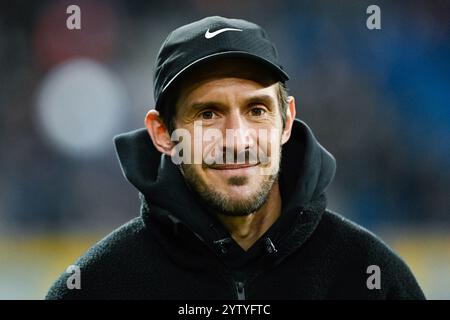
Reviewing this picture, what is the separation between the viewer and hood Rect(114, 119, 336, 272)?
167 centimetres

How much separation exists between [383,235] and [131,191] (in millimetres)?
1663

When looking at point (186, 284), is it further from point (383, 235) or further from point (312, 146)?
point (383, 235)

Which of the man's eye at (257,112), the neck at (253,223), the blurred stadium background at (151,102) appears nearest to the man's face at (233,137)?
the man's eye at (257,112)

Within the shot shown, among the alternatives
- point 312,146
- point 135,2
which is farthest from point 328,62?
point 312,146

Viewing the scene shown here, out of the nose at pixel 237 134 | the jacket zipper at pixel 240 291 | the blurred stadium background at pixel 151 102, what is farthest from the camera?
the blurred stadium background at pixel 151 102

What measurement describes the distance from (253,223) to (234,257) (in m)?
0.10

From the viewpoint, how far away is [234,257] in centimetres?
169

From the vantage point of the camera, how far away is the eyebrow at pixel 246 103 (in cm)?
158

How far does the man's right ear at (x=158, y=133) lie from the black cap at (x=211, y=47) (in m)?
0.10

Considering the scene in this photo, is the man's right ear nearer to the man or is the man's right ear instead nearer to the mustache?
the man

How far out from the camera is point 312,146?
5.81 ft

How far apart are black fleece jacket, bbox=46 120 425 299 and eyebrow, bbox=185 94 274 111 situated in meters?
0.19

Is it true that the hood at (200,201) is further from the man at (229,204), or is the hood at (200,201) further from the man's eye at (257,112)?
the man's eye at (257,112)

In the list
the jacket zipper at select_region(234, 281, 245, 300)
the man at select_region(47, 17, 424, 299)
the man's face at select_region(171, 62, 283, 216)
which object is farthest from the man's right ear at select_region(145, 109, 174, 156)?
the jacket zipper at select_region(234, 281, 245, 300)
